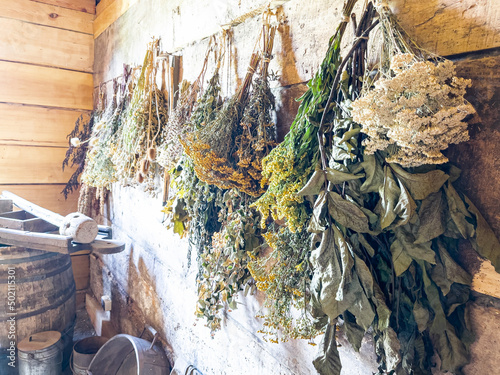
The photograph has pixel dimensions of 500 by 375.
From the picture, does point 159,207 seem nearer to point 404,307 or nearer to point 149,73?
point 149,73

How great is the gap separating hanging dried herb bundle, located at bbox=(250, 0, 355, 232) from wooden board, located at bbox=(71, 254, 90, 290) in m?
2.85

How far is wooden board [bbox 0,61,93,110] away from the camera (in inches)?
104

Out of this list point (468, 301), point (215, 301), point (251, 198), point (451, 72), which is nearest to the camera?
point (451, 72)

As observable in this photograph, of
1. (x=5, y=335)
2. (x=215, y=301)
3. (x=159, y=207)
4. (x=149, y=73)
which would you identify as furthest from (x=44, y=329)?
(x=149, y=73)

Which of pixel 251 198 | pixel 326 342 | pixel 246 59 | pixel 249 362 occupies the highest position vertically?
pixel 246 59

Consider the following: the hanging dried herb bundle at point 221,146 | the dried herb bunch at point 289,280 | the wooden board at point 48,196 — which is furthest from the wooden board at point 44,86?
the dried herb bunch at point 289,280

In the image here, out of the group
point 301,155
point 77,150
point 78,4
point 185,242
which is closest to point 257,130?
point 301,155

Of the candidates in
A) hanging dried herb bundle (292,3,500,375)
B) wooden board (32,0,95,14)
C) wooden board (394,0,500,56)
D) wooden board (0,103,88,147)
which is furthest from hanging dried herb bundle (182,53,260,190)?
wooden board (32,0,95,14)

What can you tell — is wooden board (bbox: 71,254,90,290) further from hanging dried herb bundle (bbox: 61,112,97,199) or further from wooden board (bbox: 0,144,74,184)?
wooden board (bbox: 0,144,74,184)

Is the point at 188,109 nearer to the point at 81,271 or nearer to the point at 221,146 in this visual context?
the point at 221,146

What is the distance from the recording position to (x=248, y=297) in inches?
52.5

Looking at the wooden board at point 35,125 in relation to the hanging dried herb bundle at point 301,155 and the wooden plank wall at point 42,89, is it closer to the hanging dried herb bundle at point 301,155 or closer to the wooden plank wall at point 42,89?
the wooden plank wall at point 42,89

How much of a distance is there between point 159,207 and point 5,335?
1.07 meters

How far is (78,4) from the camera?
9.53ft
